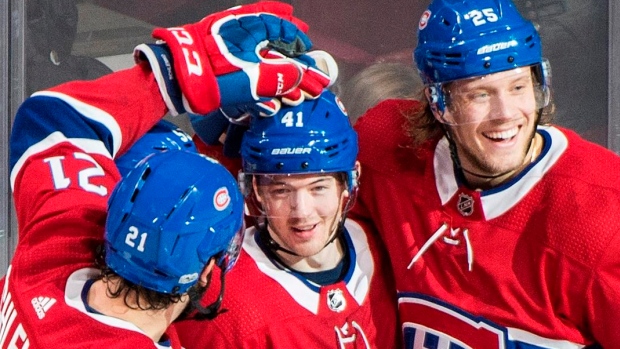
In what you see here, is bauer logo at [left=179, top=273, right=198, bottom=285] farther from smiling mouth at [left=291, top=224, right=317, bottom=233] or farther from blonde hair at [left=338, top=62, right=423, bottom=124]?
blonde hair at [left=338, top=62, right=423, bottom=124]

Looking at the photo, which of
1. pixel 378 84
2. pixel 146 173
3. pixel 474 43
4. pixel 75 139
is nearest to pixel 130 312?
pixel 146 173

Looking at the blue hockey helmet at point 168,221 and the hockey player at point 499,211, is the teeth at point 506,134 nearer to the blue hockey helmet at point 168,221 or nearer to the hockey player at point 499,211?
the hockey player at point 499,211

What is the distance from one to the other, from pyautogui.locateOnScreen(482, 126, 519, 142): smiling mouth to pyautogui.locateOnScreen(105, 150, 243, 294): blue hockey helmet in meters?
0.48

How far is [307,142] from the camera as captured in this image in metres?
1.84

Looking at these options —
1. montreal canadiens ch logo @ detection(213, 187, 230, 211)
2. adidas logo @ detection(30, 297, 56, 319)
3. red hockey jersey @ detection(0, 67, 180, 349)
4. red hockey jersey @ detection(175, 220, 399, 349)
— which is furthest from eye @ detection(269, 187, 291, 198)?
adidas logo @ detection(30, 297, 56, 319)

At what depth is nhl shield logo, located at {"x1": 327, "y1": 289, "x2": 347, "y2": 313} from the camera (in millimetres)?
1892

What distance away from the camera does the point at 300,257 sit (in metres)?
1.94

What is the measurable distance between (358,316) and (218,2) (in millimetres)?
914

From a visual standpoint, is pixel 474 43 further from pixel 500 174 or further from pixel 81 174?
pixel 81 174

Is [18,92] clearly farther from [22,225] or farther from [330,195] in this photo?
[330,195]

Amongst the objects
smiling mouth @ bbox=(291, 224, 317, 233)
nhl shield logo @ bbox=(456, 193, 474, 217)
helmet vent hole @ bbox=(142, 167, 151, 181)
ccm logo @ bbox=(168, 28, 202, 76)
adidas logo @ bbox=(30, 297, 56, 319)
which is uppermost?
ccm logo @ bbox=(168, 28, 202, 76)

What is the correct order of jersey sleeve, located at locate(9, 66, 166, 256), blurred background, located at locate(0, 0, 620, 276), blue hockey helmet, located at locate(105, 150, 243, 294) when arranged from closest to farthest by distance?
blue hockey helmet, located at locate(105, 150, 243, 294)
jersey sleeve, located at locate(9, 66, 166, 256)
blurred background, located at locate(0, 0, 620, 276)

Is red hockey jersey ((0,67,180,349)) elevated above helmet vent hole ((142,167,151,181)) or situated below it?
below

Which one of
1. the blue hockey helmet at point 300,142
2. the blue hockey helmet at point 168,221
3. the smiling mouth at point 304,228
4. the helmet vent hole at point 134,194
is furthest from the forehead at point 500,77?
the helmet vent hole at point 134,194
